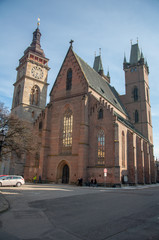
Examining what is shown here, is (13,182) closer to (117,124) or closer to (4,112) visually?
(4,112)

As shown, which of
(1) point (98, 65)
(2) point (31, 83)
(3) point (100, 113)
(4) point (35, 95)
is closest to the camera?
(3) point (100, 113)

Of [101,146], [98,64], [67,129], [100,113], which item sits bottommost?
[101,146]

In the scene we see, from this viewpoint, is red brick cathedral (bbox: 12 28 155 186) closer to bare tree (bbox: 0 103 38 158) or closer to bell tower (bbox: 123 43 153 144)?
bare tree (bbox: 0 103 38 158)

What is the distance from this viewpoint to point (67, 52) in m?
37.6

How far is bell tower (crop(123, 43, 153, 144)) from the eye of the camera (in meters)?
51.9

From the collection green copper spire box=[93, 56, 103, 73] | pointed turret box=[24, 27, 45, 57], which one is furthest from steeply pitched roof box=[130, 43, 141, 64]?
pointed turret box=[24, 27, 45, 57]

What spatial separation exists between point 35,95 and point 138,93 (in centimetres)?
2816

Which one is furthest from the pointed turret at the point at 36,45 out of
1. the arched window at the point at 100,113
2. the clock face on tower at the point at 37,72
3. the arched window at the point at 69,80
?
the arched window at the point at 100,113

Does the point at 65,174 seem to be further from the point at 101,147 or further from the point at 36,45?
the point at 36,45

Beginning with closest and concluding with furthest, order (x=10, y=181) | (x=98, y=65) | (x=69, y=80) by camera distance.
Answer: (x=10, y=181), (x=69, y=80), (x=98, y=65)

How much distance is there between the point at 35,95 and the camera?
166 ft

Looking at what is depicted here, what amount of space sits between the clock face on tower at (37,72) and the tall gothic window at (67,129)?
2237cm

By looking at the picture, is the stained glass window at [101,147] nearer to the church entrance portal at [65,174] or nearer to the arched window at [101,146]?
the arched window at [101,146]

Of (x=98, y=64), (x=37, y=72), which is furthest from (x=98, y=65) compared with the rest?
(x=37, y=72)
